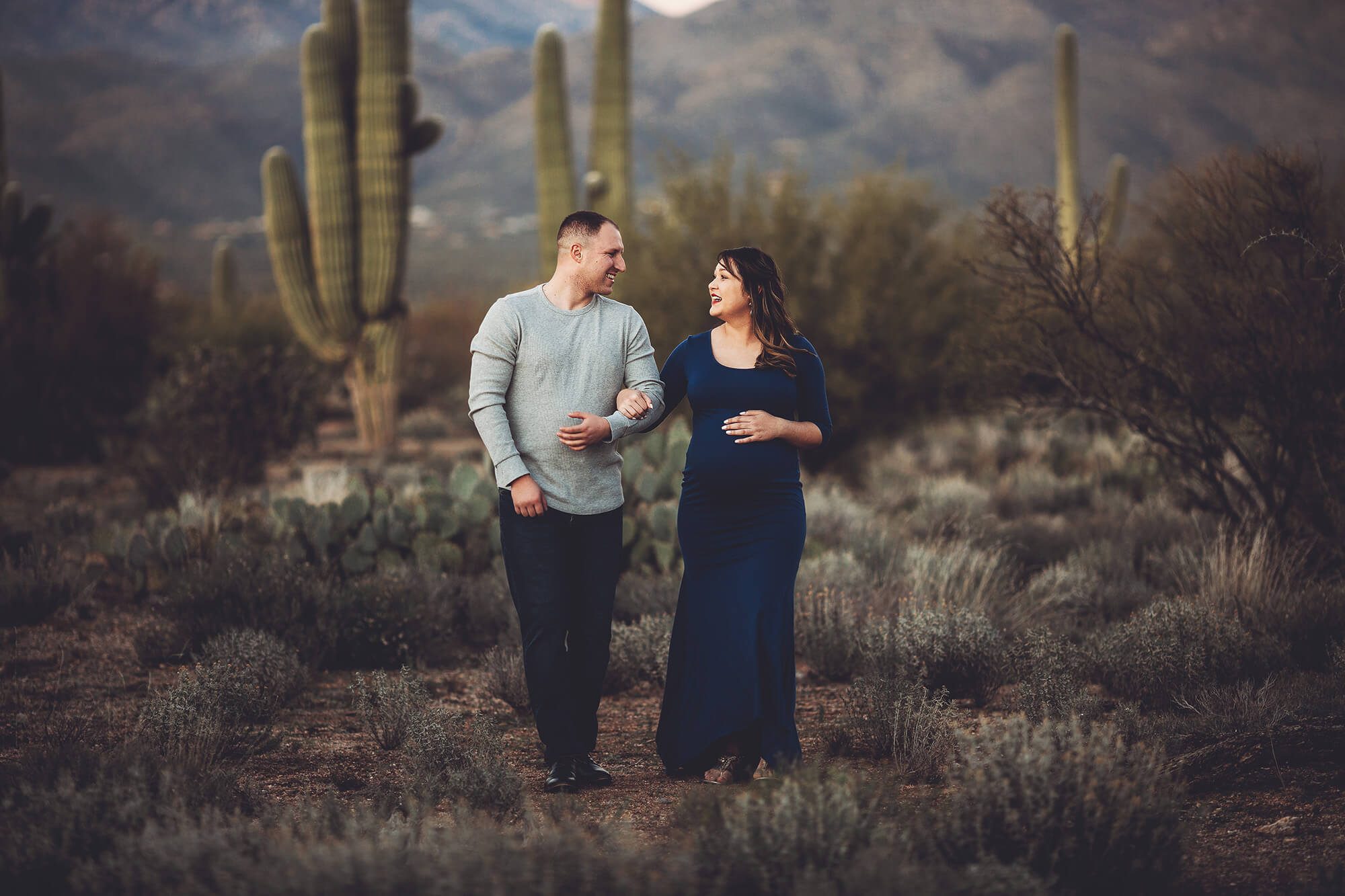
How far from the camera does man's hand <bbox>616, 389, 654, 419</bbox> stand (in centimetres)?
465

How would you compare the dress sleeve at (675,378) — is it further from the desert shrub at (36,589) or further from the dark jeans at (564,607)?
the desert shrub at (36,589)

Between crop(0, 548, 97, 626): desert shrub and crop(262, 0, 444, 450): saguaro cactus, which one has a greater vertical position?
crop(262, 0, 444, 450): saguaro cactus

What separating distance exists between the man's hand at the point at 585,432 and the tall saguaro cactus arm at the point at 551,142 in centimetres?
1266

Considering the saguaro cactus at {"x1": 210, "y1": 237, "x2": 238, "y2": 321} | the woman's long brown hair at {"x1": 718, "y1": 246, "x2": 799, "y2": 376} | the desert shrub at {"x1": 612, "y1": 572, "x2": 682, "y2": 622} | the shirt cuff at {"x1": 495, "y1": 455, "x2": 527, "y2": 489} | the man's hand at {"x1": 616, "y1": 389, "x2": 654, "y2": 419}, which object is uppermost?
the saguaro cactus at {"x1": 210, "y1": 237, "x2": 238, "y2": 321}

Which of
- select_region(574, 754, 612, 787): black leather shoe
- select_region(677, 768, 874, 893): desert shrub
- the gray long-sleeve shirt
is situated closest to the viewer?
select_region(677, 768, 874, 893): desert shrub

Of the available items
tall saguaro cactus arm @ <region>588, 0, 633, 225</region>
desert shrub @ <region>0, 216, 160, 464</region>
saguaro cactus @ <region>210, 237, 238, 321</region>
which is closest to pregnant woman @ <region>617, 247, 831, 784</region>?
tall saguaro cactus arm @ <region>588, 0, 633, 225</region>

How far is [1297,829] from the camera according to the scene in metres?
4.19

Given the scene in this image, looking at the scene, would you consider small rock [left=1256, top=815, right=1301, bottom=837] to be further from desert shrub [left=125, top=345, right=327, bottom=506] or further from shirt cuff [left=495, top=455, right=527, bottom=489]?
desert shrub [left=125, top=345, right=327, bottom=506]

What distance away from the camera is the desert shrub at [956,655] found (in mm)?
6129

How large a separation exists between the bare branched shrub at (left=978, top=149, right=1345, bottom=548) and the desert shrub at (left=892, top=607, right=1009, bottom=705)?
2.43 meters

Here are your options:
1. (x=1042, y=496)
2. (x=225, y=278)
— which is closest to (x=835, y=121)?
(x=225, y=278)

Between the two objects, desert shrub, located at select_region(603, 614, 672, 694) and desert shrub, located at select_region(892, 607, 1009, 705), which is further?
desert shrub, located at select_region(603, 614, 672, 694)

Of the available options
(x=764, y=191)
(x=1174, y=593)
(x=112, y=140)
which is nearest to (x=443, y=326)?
(x=764, y=191)

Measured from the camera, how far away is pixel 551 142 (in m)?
17.8
